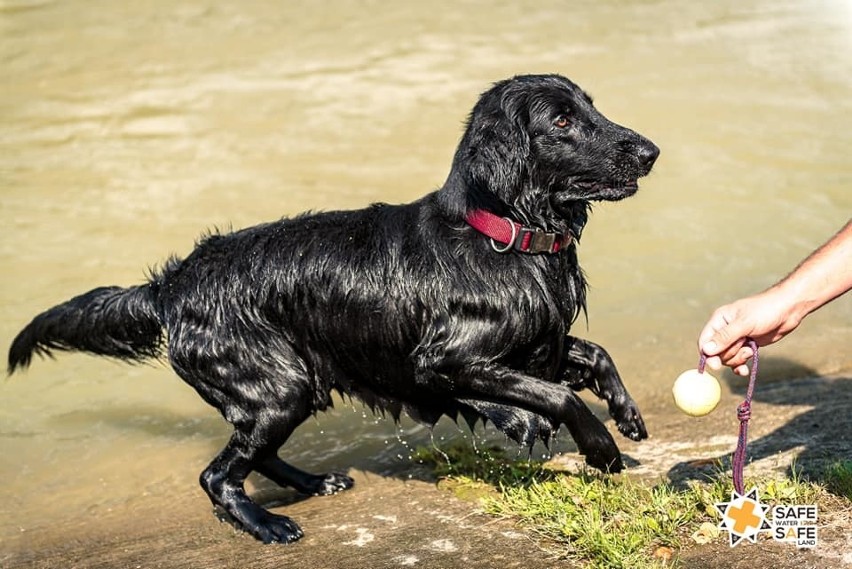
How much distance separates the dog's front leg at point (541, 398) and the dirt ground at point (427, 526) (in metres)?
0.47

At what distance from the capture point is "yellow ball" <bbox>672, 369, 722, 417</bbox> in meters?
4.52

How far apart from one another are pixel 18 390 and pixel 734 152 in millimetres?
6630

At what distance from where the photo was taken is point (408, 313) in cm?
535

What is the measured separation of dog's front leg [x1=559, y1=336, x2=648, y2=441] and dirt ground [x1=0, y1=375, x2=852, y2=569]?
255 millimetres

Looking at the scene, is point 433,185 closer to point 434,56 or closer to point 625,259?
point 625,259

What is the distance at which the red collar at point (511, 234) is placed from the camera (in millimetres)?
5070

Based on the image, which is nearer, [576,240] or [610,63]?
[576,240]

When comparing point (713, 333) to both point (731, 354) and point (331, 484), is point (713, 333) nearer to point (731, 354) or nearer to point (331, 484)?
point (731, 354)

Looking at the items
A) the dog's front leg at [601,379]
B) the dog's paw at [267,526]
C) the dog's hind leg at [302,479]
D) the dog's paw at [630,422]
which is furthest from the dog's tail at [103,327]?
the dog's paw at [630,422]

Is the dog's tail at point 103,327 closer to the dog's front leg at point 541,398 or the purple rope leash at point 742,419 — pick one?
the dog's front leg at point 541,398

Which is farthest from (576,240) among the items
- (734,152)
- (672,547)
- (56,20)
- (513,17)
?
(56,20)

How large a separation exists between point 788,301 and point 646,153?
1182 mm

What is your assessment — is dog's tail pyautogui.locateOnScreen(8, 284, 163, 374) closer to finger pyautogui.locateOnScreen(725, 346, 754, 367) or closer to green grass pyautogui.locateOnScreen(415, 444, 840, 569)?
green grass pyautogui.locateOnScreen(415, 444, 840, 569)

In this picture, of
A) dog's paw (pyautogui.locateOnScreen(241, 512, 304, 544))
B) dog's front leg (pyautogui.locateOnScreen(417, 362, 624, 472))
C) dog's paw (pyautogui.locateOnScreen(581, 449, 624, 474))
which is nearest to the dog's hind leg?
dog's paw (pyautogui.locateOnScreen(241, 512, 304, 544))
